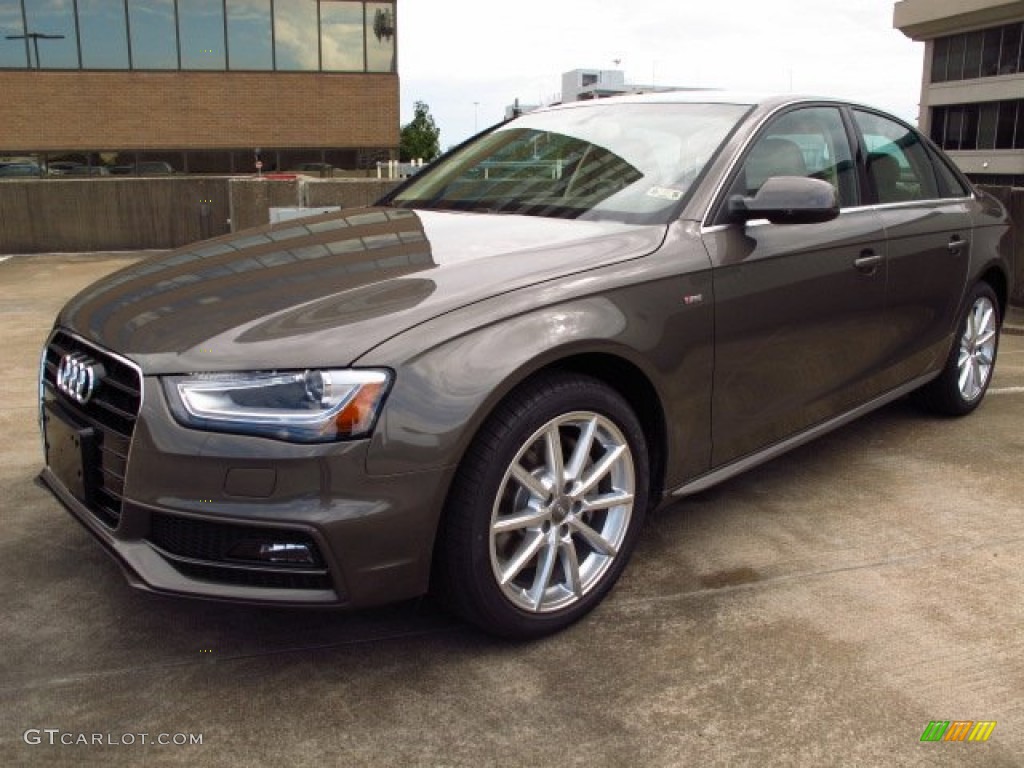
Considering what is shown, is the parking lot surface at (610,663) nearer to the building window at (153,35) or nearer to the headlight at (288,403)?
the headlight at (288,403)

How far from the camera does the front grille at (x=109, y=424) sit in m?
2.51

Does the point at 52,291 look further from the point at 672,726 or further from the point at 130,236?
the point at 672,726

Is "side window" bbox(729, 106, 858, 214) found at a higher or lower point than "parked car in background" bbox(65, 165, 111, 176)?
higher

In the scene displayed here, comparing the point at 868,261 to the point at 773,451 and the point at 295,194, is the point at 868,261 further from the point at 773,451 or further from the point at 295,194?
the point at 295,194

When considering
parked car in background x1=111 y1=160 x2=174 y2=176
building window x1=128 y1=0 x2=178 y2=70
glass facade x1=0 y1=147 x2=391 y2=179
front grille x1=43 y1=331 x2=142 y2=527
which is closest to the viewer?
front grille x1=43 y1=331 x2=142 y2=527

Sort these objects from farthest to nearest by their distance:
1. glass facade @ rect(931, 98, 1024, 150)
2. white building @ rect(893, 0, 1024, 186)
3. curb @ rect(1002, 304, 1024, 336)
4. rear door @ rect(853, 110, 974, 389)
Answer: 1. glass facade @ rect(931, 98, 1024, 150)
2. white building @ rect(893, 0, 1024, 186)
3. curb @ rect(1002, 304, 1024, 336)
4. rear door @ rect(853, 110, 974, 389)

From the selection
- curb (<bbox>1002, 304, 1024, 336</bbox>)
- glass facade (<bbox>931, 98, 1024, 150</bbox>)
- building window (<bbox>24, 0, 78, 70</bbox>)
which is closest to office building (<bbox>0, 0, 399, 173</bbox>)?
building window (<bbox>24, 0, 78, 70</bbox>)

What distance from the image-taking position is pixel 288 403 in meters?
2.36

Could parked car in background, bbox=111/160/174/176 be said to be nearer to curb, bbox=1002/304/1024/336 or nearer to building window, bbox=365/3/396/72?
building window, bbox=365/3/396/72

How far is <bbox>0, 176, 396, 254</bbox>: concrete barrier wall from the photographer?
42.2 feet

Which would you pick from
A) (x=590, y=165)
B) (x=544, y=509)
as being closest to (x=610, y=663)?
(x=544, y=509)

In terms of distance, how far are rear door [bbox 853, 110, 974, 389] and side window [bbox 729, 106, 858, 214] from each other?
172 millimetres

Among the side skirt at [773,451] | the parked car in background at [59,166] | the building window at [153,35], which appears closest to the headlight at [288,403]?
the side skirt at [773,451]

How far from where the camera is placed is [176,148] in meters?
26.5
